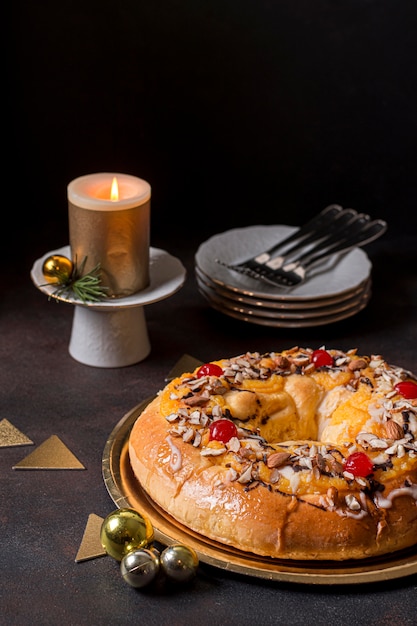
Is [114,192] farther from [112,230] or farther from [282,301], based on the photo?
[282,301]

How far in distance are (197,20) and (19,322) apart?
3.00 feet

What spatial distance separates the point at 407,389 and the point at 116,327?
0.66m

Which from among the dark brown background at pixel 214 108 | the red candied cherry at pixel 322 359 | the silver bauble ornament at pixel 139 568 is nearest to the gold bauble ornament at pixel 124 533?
the silver bauble ornament at pixel 139 568

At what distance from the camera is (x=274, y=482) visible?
145cm

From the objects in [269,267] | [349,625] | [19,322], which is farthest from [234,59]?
[349,625]

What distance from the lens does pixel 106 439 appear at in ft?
5.87

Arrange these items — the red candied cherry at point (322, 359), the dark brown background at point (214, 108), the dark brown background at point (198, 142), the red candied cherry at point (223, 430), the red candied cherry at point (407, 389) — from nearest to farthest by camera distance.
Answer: the red candied cherry at point (223, 430)
the red candied cherry at point (407, 389)
the red candied cherry at point (322, 359)
the dark brown background at point (198, 142)
the dark brown background at point (214, 108)

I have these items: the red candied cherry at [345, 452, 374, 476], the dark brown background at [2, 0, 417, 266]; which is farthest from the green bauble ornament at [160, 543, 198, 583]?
the dark brown background at [2, 0, 417, 266]

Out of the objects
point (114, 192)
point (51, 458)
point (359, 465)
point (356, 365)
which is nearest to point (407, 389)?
point (356, 365)

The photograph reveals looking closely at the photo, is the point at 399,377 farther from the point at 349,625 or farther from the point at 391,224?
the point at 391,224

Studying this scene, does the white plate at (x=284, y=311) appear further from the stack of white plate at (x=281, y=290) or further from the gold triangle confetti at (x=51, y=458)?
the gold triangle confetti at (x=51, y=458)

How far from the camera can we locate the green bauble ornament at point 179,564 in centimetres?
141

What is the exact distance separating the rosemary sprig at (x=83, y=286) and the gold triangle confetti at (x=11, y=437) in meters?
0.29

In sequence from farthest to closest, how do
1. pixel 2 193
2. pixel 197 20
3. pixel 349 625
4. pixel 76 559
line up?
pixel 2 193 → pixel 197 20 → pixel 76 559 → pixel 349 625
